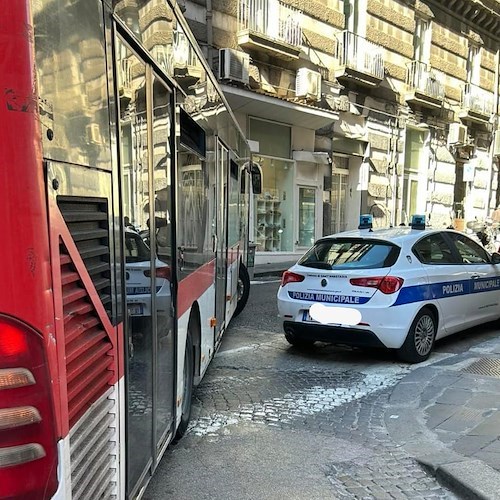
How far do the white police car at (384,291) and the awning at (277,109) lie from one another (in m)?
8.58

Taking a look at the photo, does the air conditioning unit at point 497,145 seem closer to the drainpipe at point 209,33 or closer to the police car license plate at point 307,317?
the drainpipe at point 209,33

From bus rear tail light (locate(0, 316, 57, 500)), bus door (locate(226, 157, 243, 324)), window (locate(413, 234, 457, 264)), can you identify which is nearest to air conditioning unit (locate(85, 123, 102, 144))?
bus rear tail light (locate(0, 316, 57, 500))

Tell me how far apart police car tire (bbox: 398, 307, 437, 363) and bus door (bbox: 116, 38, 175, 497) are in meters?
3.25

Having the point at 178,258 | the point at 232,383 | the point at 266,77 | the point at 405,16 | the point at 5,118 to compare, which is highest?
the point at 405,16

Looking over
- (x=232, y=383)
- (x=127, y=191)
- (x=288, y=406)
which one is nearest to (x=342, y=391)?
(x=288, y=406)

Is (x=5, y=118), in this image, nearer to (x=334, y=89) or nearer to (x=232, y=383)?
(x=232, y=383)

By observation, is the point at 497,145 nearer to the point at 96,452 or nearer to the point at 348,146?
the point at 348,146

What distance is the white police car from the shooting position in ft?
18.4

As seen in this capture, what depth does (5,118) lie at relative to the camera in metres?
1.45

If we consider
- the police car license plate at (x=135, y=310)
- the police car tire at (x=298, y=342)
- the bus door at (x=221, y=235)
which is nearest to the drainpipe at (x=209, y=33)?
the bus door at (x=221, y=235)

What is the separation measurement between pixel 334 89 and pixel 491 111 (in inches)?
489

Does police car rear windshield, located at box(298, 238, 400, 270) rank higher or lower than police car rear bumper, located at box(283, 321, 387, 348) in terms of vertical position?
higher

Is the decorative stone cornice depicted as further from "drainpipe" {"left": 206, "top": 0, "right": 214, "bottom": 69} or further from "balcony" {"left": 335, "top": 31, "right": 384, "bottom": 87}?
"drainpipe" {"left": 206, "top": 0, "right": 214, "bottom": 69}

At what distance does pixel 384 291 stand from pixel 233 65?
394 inches
